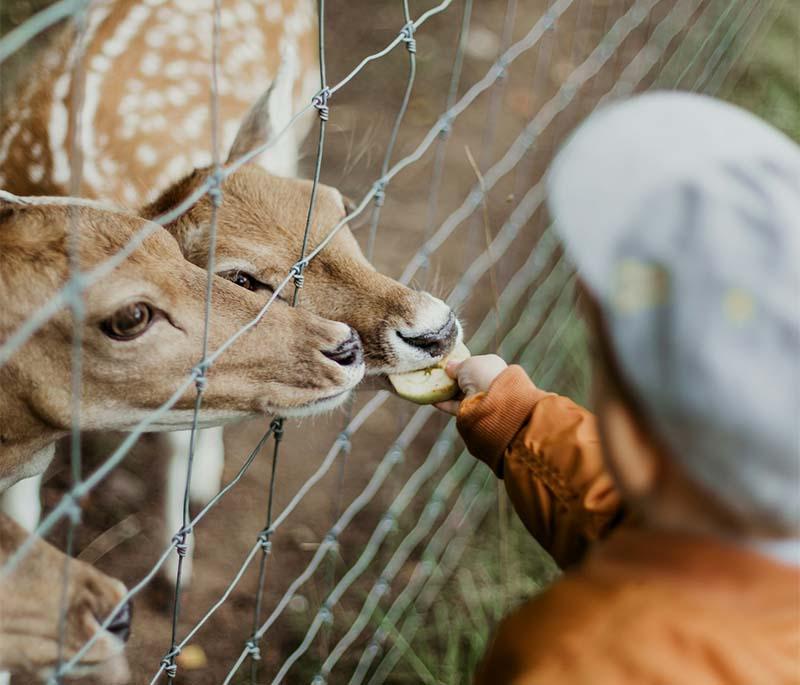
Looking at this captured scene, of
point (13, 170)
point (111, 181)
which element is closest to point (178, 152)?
point (111, 181)

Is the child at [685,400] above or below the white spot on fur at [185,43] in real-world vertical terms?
above

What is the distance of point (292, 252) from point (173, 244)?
0.32 metres

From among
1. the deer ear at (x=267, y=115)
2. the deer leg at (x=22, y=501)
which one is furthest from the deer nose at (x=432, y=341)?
the deer leg at (x=22, y=501)

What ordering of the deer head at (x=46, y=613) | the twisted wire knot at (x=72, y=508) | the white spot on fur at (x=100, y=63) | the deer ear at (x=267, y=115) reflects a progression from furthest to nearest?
1. the white spot on fur at (x=100, y=63)
2. the deer ear at (x=267, y=115)
3. the deer head at (x=46, y=613)
4. the twisted wire knot at (x=72, y=508)

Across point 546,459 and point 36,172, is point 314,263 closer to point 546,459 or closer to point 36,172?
point 546,459

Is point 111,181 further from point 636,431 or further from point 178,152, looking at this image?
point 636,431

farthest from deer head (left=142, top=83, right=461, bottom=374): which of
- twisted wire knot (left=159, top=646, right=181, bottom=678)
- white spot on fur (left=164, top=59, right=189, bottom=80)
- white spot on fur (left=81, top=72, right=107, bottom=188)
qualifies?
white spot on fur (left=164, top=59, right=189, bottom=80)

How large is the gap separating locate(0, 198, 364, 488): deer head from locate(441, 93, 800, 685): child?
34.2 inches

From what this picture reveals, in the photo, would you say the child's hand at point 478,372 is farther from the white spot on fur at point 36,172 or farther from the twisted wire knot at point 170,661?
the white spot on fur at point 36,172

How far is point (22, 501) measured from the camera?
2.58 meters

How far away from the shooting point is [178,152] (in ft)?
10.3

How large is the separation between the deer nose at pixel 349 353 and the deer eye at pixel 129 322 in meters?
0.33

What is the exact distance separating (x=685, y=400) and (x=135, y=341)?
111 centimetres

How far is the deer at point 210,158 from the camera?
2100mm
